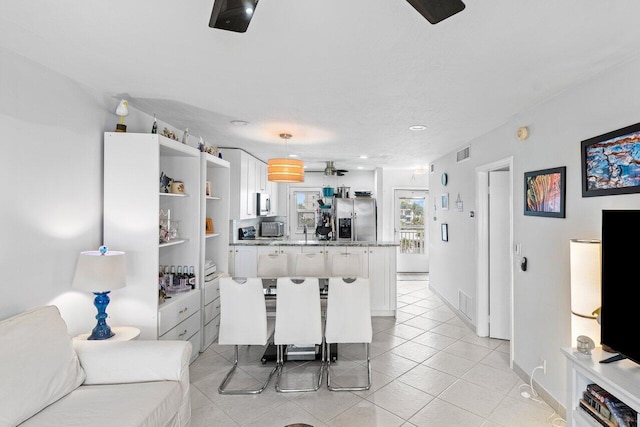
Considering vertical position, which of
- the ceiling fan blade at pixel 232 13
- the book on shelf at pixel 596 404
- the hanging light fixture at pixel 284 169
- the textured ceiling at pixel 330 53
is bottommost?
the book on shelf at pixel 596 404

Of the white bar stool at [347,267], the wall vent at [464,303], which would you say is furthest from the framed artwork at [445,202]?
the white bar stool at [347,267]

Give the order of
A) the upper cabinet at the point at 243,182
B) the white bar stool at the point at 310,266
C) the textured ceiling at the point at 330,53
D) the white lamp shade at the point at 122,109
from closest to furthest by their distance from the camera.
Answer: the textured ceiling at the point at 330,53 < the white lamp shade at the point at 122,109 < the white bar stool at the point at 310,266 < the upper cabinet at the point at 243,182

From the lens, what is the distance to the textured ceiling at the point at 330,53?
160 cm

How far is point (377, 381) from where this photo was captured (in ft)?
10.1

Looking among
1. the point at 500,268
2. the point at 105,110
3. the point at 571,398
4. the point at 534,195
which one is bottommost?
the point at 571,398

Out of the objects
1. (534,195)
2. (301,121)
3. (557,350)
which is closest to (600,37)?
(534,195)

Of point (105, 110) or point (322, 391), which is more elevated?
point (105, 110)

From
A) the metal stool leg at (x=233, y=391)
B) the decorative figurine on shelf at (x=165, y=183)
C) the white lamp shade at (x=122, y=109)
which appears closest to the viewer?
the white lamp shade at (x=122, y=109)

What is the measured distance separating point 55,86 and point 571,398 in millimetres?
3852

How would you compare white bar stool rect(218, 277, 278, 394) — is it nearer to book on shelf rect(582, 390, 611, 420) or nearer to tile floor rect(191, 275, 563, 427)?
tile floor rect(191, 275, 563, 427)

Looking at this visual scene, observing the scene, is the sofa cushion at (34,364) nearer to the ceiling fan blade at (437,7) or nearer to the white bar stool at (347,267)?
the ceiling fan blade at (437,7)

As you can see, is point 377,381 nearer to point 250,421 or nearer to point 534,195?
point 250,421

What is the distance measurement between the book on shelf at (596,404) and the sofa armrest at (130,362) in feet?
7.82

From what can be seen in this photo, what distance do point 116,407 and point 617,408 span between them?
2579 millimetres
